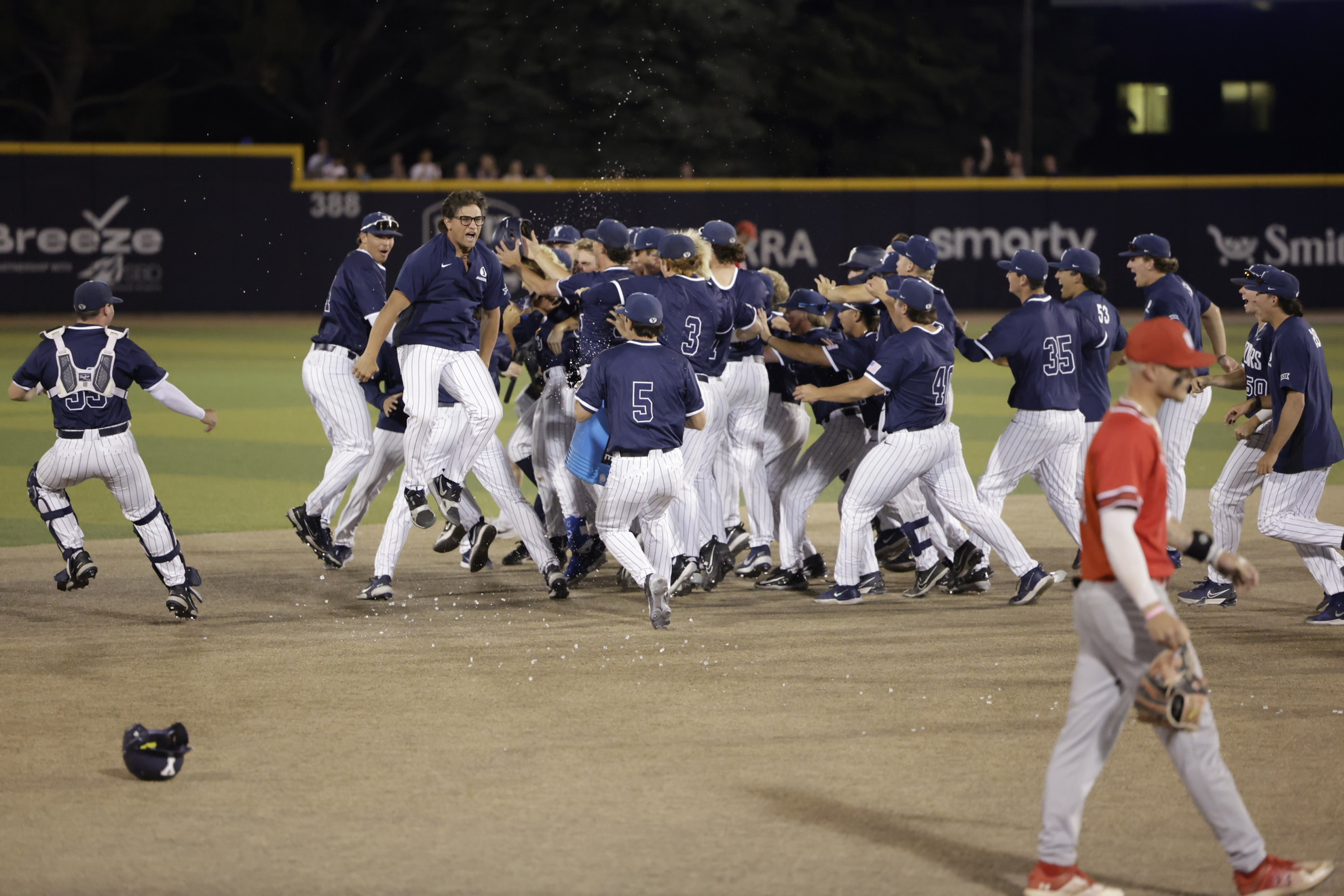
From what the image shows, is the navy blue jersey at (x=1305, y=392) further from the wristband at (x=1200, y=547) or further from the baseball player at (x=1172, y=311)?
the wristband at (x=1200, y=547)

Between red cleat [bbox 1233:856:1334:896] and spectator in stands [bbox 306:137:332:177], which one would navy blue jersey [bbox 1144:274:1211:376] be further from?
spectator in stands [bbox 306:137:332:177]

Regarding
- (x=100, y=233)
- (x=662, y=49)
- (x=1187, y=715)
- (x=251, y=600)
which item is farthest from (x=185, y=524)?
(x=662, y=49)

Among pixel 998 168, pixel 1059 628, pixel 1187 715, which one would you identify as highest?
pixel 998 168

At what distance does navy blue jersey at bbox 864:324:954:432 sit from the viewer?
8.88 m

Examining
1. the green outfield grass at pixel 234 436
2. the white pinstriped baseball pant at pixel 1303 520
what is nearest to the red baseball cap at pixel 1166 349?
the white pinstriped baseball pant at pixel 1303 520

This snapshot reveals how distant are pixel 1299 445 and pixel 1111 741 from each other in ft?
14.5

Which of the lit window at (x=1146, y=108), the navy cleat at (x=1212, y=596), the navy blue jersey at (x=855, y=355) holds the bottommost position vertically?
Result: the navy cleat at (x=1212, y=596)

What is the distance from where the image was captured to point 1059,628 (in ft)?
28.1

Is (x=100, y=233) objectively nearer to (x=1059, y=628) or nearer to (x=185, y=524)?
(x=185, y=524)

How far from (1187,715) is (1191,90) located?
4035 cm

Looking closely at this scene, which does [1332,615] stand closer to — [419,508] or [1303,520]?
[1303,520]

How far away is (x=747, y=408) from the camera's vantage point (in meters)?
10.3

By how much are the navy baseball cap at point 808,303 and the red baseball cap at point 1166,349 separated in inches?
195

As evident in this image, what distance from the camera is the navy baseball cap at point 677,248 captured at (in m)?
9.14
